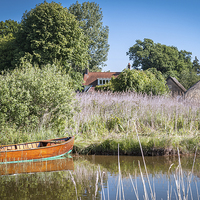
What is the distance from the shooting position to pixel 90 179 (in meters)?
6.47

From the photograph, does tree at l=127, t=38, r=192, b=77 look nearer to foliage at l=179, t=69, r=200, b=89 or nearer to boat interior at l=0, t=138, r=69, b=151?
foliage at l=179, t=69, r=200, b=89

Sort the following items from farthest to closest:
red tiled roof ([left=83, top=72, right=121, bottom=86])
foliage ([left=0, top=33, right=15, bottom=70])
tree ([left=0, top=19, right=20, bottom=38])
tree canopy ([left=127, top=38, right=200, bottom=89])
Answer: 1. tree canopy ([left=127, top=38, right=200, bottom=89])
2. red tiled roof ([left=83, top=72, right=121, bottom=86])
3. tree ([left=0, top=19, right=20, bottom=38])
4. foliage ([left=0, top=33, right=15, bottom=70])

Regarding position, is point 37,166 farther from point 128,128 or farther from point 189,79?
point 189,79

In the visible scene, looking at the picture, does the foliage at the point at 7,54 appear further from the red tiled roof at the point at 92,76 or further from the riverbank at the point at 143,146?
the red tiled roof at the point at 92,76

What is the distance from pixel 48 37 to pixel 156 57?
3254 centimetres

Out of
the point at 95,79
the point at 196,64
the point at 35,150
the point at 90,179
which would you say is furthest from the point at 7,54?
the point at 196,64

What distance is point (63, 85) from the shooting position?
37.3ft

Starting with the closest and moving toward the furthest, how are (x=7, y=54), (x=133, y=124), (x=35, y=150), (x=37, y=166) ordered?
(x=37, y=166) → (x=35, y=150) → (x=133, y=124) → (x=7, y=54)

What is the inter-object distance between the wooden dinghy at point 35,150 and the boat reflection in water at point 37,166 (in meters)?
0.18

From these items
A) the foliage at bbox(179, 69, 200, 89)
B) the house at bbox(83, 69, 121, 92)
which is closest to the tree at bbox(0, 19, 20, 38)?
the house at bbox(83, 69, 121, 92)

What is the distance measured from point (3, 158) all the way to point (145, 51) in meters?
45.9

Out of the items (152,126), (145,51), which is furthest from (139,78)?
(145,51)

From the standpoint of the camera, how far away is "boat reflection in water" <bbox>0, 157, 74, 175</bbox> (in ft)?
23.9

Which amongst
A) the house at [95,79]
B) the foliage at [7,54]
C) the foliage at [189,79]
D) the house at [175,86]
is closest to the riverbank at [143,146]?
the foliage at [7,54]
